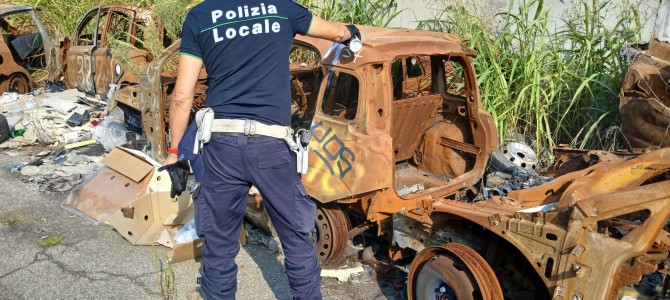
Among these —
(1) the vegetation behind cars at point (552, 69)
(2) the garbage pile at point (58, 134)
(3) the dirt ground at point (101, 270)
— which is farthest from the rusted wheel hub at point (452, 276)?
(2) the garbage pile at point (58, 134)

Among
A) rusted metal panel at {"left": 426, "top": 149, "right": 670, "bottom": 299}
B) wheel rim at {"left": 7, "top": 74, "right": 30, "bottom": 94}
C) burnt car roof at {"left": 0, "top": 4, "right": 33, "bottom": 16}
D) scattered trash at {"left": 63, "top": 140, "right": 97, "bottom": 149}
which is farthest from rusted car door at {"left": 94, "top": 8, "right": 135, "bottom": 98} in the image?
rusted metal panel at {"left": 426, "top": 149, "right": 670, "bottom": 299}

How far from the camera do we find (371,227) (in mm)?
4719

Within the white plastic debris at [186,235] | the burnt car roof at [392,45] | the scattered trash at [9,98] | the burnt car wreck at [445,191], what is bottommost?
the white plastic debris at [186,235]

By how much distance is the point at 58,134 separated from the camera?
25.4 ft

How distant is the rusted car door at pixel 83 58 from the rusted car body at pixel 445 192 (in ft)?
11.4

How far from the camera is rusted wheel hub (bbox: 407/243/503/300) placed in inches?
125

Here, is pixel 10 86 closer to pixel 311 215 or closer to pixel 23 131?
pixel 23 131

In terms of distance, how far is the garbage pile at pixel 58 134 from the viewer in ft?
20.6

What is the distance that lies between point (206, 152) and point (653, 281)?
2663mm

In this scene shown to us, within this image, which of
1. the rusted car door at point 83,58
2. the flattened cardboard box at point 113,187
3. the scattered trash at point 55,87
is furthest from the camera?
the scattered trash at point 55,87

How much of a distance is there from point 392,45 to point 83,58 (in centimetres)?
617

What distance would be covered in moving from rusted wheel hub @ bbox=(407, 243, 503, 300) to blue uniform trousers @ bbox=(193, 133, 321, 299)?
2.10 ft

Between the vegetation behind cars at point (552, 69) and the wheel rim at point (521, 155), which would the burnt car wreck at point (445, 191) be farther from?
the vegetation behind cars at point (552, 69)

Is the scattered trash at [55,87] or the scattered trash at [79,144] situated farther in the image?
the scattered trash at [55,87]
